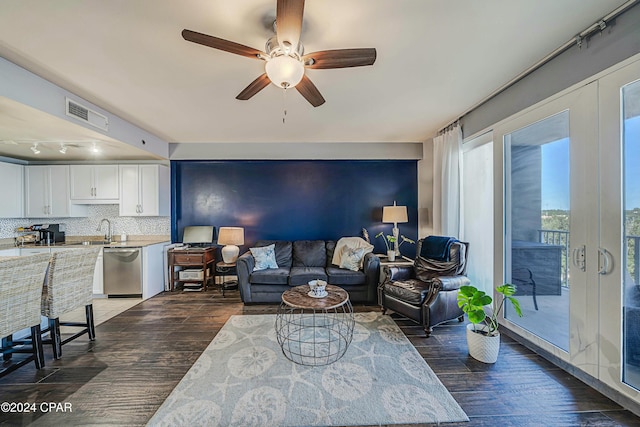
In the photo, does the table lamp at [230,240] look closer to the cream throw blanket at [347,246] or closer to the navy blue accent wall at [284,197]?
A: the navy blue accent wall at [284,197]

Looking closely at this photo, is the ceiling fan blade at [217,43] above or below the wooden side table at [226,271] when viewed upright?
above

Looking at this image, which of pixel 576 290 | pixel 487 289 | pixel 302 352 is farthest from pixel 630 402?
pixel 302 352

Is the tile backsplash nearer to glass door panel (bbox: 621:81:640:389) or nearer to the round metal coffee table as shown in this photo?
the round metal coffee table

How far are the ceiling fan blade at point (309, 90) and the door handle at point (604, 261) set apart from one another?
2479 mm

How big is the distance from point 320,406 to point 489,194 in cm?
311

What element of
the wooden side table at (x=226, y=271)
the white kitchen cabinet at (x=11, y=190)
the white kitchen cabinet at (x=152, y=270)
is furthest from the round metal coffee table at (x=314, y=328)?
the white kitchen cabinet at (x=11, y=190)

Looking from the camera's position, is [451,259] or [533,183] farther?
[451,259]

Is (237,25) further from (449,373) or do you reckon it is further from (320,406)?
(449,373)

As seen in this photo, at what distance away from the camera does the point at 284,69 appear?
1.57 metres

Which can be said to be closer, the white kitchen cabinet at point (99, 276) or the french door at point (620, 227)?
the french door at point (620, 227)

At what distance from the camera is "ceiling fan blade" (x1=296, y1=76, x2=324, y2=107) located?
1933 mm

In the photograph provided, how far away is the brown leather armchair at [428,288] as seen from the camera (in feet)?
9.12

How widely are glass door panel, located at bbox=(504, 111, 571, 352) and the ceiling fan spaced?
1947 millimetres

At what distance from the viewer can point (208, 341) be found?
265 centimetres
